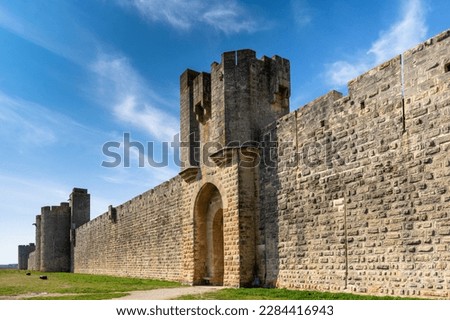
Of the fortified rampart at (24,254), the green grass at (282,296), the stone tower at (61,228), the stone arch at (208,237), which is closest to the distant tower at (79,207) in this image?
the stone tower at (61,228)

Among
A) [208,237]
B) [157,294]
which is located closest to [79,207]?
[208,237]

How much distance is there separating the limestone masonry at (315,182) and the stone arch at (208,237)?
3 cm

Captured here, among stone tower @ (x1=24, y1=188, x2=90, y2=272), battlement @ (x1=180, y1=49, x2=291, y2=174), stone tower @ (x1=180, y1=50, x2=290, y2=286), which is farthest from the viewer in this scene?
stone tower @ (x1=24, y1=188, x2=90, y2=272)

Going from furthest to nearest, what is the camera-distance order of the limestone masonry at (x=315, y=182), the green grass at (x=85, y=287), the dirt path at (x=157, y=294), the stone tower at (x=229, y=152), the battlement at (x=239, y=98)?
the battlement at (x=239, y=98), the stone tower at (x=229, y=152), the green grass at (x=85, y=287), the dirt path at (x=157, y=294), the limestone masonry at (x=315, y=182)

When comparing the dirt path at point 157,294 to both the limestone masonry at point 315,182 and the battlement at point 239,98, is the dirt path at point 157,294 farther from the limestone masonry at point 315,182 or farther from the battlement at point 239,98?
the battlement at point 239,98

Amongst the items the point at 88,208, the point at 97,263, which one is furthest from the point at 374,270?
the point at 88,208

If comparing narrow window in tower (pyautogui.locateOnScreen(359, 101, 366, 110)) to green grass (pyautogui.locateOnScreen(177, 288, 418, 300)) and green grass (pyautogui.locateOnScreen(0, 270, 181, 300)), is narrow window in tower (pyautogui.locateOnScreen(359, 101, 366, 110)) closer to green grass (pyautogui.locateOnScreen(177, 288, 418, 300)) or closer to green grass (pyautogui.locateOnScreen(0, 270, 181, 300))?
green grass (pyautogui.locateOnScreen(177, 288, 418, 300))

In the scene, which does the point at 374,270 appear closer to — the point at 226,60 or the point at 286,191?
the point at 286,191

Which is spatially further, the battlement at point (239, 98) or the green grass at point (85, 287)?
the battlement at point (239, 98)

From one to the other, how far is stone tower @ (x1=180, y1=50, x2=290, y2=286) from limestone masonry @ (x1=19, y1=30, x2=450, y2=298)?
0.03m

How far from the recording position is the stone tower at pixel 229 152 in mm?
11359

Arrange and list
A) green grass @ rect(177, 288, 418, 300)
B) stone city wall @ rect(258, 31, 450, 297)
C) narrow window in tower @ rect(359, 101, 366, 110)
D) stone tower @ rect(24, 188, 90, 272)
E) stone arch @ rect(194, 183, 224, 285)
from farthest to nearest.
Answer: stone tower @ rect(24, 188, 90, 272)
stone arch @ rect(194, 183, 224, 285)
narrow window in tower @ rect(359, 101, 366, 110)
green grass @ rect(177, 288, 418, 300)
stone city wall @ rect(258, 31, 450, 297)

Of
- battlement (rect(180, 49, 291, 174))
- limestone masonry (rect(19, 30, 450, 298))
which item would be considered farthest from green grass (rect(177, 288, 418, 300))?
battlement (rect(180, 49, 291, 174))

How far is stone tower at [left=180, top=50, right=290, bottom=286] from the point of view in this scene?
37.3 ft
